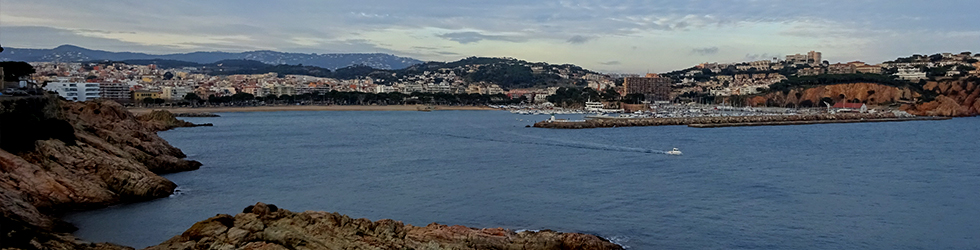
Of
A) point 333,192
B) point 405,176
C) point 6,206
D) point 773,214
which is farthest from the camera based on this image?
point 405,176

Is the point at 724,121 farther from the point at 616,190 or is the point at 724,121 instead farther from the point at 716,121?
the point at 616,190

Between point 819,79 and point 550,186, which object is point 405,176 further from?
point 819,79

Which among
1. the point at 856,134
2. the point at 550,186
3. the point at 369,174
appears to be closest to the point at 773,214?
the point at 550,186

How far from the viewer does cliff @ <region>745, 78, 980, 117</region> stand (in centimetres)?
6831

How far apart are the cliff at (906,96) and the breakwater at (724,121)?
308 inches

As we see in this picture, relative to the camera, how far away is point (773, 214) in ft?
49.9

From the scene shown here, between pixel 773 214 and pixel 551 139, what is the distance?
2149 centimetres

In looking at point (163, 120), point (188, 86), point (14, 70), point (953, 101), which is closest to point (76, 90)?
point (163, 120)

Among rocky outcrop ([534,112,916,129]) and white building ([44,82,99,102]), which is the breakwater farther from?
white building ([44,82,99,102])

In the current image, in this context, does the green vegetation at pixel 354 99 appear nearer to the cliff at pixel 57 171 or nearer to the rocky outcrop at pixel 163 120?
the rocky outcrop at pixel 163 120

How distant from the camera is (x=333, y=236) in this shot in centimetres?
1002

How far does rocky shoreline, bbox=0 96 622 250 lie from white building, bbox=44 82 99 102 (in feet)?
162

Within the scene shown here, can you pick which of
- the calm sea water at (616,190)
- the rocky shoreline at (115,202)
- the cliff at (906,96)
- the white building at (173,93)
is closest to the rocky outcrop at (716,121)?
the cliff at (906,96)

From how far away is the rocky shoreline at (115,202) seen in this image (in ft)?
31.3
